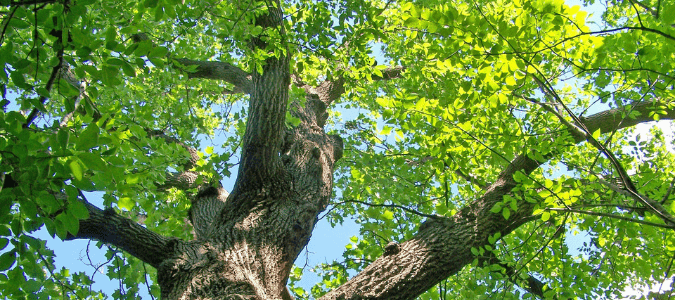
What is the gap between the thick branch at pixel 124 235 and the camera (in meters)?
2.75

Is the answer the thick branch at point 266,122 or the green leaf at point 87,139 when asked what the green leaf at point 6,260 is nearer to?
the green leaf at point 87,139

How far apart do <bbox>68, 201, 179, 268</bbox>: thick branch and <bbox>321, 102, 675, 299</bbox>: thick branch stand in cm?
125

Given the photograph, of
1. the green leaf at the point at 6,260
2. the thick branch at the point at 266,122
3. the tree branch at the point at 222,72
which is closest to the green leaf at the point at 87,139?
the green leaf at the point at 6,260

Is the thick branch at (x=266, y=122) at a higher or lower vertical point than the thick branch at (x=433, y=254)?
higher

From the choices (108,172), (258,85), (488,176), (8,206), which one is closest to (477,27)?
(258,85)

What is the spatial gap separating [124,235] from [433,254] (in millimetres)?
2300

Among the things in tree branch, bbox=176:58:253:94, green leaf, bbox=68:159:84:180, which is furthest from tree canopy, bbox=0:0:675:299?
tree branch, bbox=176:58:253:94

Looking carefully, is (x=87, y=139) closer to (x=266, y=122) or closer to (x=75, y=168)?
(x=75, y=168)

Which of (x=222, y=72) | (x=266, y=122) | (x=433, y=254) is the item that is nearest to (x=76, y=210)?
(x=266, y=122)

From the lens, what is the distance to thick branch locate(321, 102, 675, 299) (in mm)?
2887

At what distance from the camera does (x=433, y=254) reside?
3.14 m

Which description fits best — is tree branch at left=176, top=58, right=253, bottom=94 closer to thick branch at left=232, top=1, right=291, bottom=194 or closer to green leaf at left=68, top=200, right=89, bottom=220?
thick branch at left=232, top=1, right=291, bottom=194

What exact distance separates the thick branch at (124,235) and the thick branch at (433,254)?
1250mm

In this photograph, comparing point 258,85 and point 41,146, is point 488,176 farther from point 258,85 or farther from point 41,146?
point 41,146
